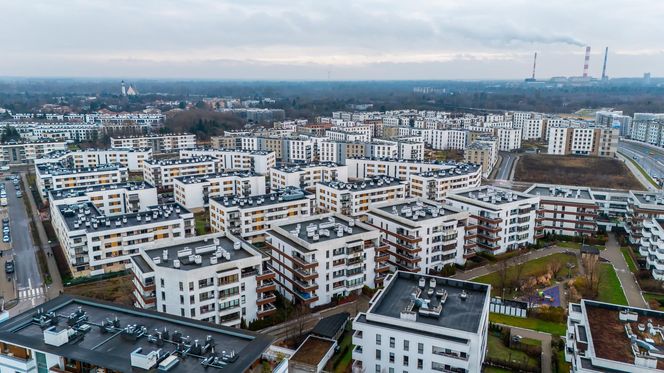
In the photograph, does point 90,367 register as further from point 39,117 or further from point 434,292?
point 39,117

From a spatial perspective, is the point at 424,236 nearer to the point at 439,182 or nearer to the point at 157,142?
the point at 439,182

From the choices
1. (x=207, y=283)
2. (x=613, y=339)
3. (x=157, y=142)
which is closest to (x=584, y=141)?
(x=157, y=142)

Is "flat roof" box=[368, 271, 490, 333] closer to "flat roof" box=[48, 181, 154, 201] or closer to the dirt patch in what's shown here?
"flat roof" box=[48, 181, 154, 201]

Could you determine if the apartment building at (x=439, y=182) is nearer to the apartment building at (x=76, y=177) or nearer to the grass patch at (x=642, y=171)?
the grass patch at (x=642, y=171)

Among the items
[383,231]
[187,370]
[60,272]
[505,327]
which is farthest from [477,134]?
[187,370]

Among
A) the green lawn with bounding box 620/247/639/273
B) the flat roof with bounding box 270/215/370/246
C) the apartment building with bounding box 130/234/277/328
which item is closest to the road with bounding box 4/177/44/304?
the apartment building with bounding box 130/234/277/328

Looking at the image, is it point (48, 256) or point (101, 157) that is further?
point (101, 157)

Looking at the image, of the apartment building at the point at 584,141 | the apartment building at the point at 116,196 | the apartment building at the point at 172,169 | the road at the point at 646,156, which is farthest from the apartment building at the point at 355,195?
the apartment building at the point at 584,141
